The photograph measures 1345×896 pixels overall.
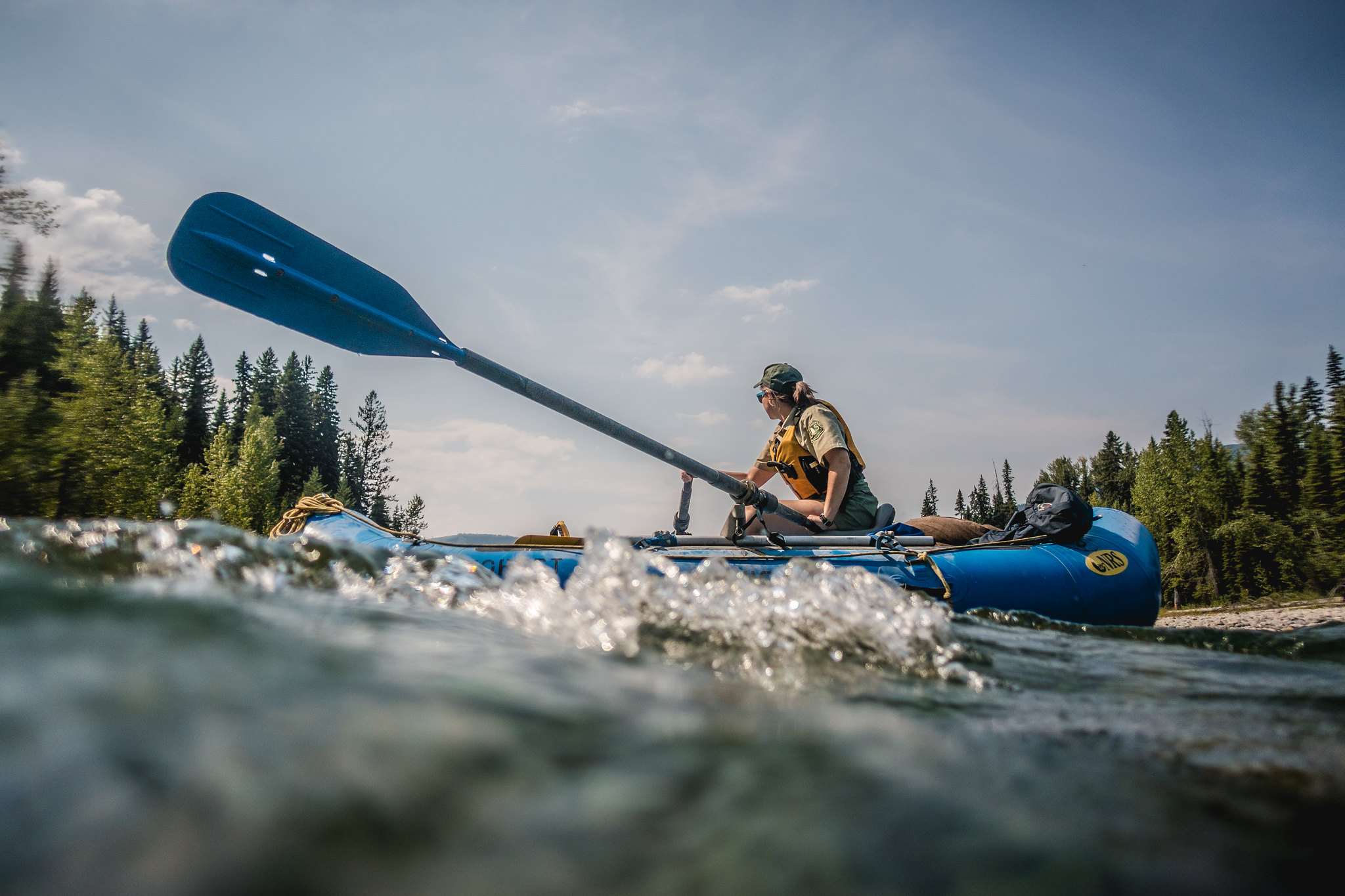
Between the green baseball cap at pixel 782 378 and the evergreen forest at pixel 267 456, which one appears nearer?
the green baseball cap at pixel 782 378

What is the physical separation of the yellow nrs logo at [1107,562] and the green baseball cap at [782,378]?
8.94 feet

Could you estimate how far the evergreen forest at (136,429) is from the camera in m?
21.2

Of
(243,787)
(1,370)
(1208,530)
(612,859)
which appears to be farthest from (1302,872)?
(1208,530)

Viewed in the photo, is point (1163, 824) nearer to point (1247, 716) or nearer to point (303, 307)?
point (1247, 716)

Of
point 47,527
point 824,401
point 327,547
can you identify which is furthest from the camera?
point 824,401

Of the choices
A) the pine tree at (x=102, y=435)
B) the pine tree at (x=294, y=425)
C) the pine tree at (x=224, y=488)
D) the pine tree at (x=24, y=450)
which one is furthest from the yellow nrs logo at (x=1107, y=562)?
the pine tree at (x=294, y=425)

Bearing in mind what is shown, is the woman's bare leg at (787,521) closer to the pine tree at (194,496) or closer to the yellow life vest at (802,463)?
the yellow life vest at (802,463)

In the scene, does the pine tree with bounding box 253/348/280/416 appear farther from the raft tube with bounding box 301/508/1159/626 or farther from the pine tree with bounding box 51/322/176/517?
the raft tube with bounding box 301/508/1159/626

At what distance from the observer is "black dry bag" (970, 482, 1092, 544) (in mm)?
5250

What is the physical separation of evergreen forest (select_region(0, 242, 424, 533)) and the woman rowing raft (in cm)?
604

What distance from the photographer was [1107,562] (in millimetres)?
5047

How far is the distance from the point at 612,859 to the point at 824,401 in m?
5.74

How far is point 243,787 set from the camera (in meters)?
0.83

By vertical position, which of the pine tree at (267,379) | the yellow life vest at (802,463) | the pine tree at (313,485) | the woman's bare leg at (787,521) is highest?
the pine tree at (267,379)
